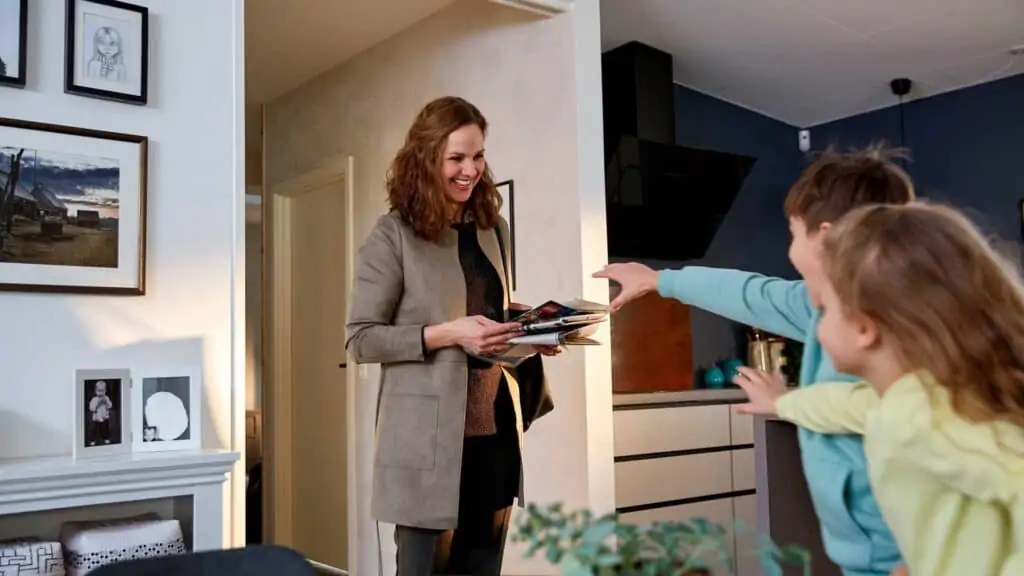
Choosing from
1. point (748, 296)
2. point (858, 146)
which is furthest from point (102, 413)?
point (858, 146)

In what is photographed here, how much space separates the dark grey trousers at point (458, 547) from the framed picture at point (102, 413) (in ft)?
2.11

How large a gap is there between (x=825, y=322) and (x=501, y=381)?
99cm

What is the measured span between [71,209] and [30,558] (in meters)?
0.77

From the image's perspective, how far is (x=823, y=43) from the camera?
4.00 m

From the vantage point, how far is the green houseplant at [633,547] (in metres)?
0.62

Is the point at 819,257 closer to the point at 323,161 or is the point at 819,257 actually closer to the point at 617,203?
the point at 617,203

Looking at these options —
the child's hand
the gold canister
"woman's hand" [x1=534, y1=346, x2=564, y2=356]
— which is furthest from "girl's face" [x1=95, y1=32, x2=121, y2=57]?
the gold canister

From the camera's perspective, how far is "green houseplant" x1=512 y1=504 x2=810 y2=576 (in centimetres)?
62

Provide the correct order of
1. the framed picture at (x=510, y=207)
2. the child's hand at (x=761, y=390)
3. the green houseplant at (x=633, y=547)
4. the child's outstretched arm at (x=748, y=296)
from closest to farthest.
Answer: the green houseplant at (x=633, y=547) < the child's hand at (x=761, y=390) < the child's outstretched arm at (x=748, y=296) < the framed picture at (x=510, y=207)

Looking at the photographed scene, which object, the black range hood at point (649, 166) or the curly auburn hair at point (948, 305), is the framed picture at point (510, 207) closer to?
the black range hood at point (649, 166)

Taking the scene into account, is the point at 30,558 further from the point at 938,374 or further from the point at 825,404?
the point at 938,374

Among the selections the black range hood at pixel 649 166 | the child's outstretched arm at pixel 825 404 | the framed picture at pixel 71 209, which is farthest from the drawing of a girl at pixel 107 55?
the black range hood at pixel 649 166

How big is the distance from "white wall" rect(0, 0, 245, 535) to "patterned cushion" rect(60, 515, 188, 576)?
252 millimetres

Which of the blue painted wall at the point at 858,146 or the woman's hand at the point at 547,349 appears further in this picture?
the blue painted wall at the point at 858,146
